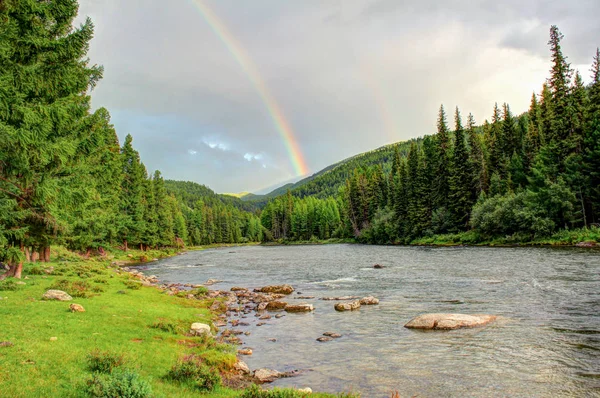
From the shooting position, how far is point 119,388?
7527mm

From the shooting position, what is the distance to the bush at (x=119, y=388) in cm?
748

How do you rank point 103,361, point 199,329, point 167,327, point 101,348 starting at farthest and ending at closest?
point 199,329
point 167,327
point 101,348
point 103,361

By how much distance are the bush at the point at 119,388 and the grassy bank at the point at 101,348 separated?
2cm

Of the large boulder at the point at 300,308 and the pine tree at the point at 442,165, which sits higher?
the pine tree at the point at 442,165

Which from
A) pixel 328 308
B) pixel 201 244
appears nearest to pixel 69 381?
pixel 328 308

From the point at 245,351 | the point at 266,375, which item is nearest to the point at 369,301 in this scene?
the point at 245,351

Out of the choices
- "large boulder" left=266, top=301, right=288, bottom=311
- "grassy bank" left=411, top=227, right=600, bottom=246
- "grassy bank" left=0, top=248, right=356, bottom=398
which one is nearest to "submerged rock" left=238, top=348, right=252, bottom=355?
"grassy bank" left=0, top=248, right=356, bottom=398

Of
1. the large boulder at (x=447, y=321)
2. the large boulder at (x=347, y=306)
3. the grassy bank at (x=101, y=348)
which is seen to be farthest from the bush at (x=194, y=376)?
the large boulder at (x=347, y=306)

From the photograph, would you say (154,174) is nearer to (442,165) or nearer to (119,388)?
(442,165)

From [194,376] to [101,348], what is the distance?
3.93 m

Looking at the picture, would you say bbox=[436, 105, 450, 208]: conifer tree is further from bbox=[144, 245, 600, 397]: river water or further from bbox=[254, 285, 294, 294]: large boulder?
bbox=[254, 285, 294, 294]: large boulder

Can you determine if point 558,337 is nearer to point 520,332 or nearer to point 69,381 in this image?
point 520,332

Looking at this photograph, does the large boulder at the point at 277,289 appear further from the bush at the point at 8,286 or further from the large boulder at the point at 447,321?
the bush at the point at 8,286

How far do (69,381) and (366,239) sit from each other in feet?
337
